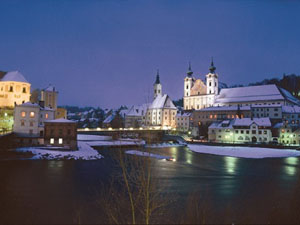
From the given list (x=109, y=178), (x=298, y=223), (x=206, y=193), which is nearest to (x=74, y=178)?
(x=109, y=178)

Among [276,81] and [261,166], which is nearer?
[261,166]

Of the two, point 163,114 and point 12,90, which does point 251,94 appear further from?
point 12,90

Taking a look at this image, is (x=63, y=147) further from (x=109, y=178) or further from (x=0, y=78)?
(x=0, y=78)

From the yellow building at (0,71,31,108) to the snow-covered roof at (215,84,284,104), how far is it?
226 ft

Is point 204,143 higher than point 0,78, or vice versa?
point 0,78

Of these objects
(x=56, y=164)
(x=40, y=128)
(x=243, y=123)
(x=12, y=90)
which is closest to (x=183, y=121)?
(x=243, y=123)

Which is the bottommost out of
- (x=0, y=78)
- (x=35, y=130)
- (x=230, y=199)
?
(x=230, y=199)

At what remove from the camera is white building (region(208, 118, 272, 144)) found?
207 feet

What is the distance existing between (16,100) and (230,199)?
60.1 meters

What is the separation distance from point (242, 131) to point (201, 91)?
4156 centimetres

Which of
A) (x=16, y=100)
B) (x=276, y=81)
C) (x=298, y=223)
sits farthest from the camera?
(x=276, y=81)

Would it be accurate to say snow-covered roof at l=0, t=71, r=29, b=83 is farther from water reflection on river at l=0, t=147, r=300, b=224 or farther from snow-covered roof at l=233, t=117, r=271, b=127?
snow-covered roof at l=233, t=117, r=271, b=127

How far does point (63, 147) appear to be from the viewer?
45.8 metres

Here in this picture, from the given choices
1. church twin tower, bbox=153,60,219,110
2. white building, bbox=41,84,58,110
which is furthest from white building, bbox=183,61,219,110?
white building, bbox=41,84,58,110
